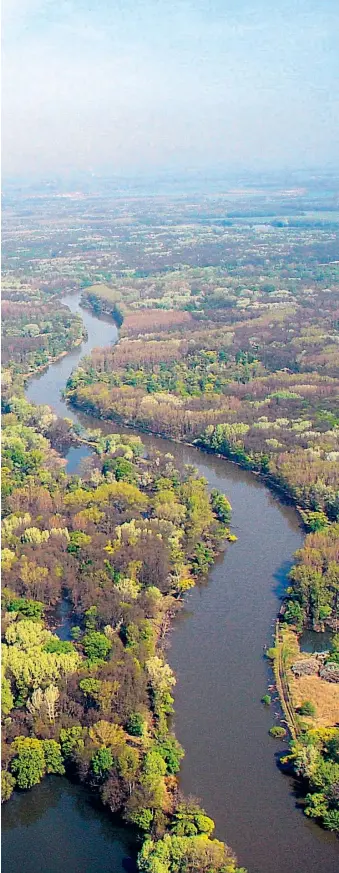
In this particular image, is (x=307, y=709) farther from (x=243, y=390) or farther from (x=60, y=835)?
(x=243, y=390)

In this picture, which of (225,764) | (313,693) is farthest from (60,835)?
(313,693)

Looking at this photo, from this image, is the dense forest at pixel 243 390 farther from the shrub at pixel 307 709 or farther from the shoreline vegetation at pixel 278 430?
the shrub at pixel 307 709

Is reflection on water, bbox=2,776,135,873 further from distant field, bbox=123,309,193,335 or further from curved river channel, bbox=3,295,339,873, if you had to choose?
distant field, bbox=123,309,193,335

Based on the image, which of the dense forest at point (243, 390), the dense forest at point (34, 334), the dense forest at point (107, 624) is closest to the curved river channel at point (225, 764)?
the dense forest at point (107, 624)

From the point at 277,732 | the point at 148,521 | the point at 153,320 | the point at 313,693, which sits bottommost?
the point at 277,732

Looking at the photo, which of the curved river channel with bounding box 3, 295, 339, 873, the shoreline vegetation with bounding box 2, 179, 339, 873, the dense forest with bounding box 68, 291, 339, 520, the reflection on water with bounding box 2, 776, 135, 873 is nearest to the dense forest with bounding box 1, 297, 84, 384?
the shoreline vegetation with bounding box 2, 179, 339, 873
